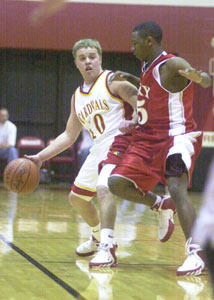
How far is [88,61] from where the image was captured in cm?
496

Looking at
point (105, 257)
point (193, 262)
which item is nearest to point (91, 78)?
point (105, 257)

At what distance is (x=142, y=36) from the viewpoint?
4.52 m

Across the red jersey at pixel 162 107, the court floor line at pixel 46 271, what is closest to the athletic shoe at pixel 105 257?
the court floor line at pixel 46 271

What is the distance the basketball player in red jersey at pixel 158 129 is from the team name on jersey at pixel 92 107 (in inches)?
17.1

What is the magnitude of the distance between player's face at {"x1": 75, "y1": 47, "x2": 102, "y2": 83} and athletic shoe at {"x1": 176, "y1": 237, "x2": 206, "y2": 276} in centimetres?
159

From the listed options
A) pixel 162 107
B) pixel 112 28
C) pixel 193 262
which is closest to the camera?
pixel 193 262

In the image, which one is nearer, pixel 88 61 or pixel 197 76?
pixel 197 76

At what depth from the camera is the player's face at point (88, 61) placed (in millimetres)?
4965

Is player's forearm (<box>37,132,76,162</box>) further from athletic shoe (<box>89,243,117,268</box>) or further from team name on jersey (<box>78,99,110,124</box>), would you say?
athletic shoe (<box>89,243,117,268</box>)

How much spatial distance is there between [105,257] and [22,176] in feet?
3.38

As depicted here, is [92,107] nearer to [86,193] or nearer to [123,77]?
[123,77]

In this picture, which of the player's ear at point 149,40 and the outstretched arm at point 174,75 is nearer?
the outstretched arm at point 174,75

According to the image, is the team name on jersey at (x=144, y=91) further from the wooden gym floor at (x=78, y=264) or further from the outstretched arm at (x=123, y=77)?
the wooden gym floor at (x=78, y=264)

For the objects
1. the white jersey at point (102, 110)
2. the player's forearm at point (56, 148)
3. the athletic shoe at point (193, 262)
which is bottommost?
the athletic shoe at point (193, 262)
